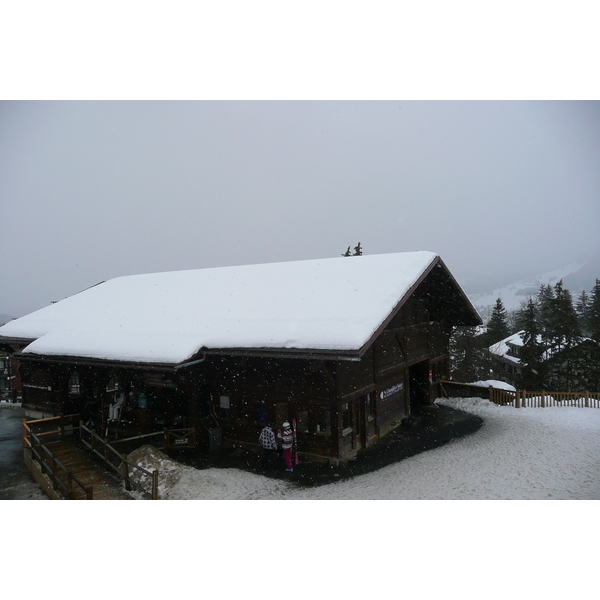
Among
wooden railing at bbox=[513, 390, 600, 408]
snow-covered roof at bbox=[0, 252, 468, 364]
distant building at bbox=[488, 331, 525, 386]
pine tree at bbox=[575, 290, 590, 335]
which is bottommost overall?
distant building at bbox=[488, 331, 525, 386]

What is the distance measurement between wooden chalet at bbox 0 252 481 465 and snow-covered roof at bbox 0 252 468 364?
6 cm

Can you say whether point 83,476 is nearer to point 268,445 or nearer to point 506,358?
point 268,445

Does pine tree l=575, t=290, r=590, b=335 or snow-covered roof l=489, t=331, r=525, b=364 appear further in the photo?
snow-covered roof l=489, t=331, r=525, b=364

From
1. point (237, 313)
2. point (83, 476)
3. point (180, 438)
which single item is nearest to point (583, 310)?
point (237, 313)

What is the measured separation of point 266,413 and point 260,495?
115 inches

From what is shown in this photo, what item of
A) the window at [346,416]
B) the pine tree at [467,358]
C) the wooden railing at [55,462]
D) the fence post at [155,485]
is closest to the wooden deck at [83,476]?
the wooden railing at [55,462]

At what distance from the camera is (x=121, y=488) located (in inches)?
356

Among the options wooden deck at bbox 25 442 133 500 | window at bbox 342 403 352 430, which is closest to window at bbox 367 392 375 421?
window at bbox 342 403 352 430

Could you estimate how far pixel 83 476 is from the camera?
31.9ft

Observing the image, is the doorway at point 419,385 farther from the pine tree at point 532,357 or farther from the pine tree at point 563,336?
the pine tree at point 532,357

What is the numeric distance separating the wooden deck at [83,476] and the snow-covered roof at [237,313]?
3.04 meters

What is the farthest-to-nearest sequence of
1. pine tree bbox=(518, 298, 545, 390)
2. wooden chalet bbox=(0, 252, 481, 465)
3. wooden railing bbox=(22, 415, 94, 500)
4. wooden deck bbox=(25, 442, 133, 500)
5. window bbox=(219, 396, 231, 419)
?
pine tree bbox=(518, 298, 545, 390) → window bbox=(219, 396, 231, 419) → wooden chalet bbox=(0, 252, 481, 465) → wooden deck bbox=(25, 442, 133, 500) → wooden railing bbox=(22, 415, 94, 500)

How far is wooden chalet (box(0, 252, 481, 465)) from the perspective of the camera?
10375 mm

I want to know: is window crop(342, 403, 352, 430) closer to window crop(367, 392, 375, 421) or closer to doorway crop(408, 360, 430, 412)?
window crop(367, 392, 375, 421)
